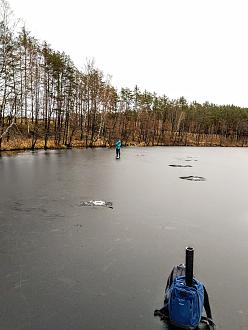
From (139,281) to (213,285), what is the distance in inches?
46.4

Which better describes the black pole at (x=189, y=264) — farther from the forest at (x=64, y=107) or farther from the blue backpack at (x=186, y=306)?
the forest at (x=64, y=107)

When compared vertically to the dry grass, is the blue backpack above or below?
below

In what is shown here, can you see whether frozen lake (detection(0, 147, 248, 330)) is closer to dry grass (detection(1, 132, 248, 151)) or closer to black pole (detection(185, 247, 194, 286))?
black pole (detection(185, 247, 194, 286))

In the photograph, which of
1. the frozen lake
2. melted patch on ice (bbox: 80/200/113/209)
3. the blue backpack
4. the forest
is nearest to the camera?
the blue backpack

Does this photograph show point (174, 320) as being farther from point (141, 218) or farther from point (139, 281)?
point (141, 218)

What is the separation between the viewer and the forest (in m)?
30.5

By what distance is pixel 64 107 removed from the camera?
46.4 m

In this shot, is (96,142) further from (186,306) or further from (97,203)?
(186,306)

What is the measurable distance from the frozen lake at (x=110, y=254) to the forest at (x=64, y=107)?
63.0ft

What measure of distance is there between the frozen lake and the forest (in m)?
19.2

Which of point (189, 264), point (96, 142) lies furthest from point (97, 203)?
point (96, 142)

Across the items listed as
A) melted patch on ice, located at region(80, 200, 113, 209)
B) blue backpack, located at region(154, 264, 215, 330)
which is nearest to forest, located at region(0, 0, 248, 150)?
melted patch on ice, located at region(80, 200, 113, 209)

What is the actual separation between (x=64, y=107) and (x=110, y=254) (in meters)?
42.9

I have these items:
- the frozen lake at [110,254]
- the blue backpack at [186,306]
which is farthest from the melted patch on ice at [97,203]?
the blue backpack at [186,306]
